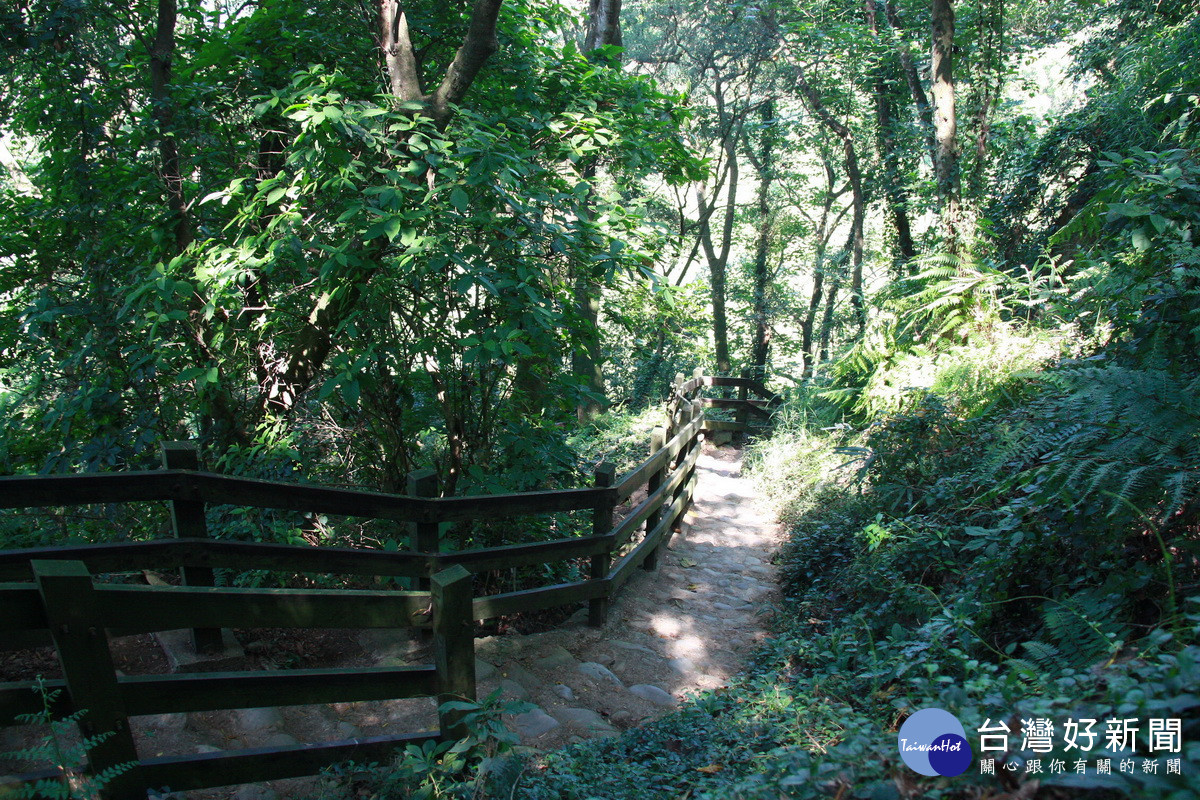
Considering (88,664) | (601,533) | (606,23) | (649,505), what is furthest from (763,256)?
(88,664)

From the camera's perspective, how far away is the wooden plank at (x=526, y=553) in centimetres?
423

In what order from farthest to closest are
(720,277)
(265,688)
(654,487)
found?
(720,277) < (654,487) < (265,688)

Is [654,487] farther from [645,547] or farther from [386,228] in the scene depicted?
[386,228]

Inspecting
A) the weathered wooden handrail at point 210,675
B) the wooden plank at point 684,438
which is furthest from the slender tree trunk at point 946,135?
the weathered wooden handrail at point 210,675

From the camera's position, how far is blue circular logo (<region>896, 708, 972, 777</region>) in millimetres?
1977

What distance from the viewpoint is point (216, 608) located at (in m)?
2.45

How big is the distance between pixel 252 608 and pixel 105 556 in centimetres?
103

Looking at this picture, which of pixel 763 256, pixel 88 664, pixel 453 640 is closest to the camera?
pixel 88 664

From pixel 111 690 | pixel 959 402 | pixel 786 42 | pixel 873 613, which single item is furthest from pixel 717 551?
pixel 786 42

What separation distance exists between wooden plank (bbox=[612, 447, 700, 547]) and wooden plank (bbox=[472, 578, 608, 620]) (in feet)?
1.35

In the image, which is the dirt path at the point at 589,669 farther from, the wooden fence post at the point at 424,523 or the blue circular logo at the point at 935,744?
the blue circular logo at the point at 935,744

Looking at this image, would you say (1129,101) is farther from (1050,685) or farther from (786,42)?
(1050,685)

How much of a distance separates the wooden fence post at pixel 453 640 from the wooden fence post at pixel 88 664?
1057 millimetres

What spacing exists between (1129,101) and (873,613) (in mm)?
9287
